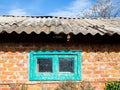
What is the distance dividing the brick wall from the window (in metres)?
0.15

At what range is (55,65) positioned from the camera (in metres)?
9.28

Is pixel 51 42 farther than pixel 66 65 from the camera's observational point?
No

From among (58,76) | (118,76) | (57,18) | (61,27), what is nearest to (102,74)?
(118,76)

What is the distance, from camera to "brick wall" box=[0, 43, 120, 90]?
357 inches

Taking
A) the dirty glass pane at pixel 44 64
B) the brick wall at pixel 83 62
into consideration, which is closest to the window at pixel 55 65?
the dirty glass pane at pixel 44 64

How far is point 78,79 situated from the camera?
919 cm

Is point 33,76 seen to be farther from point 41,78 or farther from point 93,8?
point 93,8

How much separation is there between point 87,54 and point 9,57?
2.41 m

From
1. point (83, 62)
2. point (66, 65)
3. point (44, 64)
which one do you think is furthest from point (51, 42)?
point (83, 62)

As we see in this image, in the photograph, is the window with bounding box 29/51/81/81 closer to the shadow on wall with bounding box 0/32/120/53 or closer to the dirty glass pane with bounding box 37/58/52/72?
the dirty glass pane with bounding box 37/58/52/72

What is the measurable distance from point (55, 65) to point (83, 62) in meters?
0.88

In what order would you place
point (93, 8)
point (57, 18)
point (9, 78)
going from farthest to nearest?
point (93, 8) → point (57, 18) → point (9, 78)

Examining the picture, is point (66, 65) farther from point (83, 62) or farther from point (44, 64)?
point (44, 64)

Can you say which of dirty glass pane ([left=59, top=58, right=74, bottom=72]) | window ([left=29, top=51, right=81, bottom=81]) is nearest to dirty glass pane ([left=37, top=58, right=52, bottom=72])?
window ([left=29, top=51, right=81, bottom=81])
